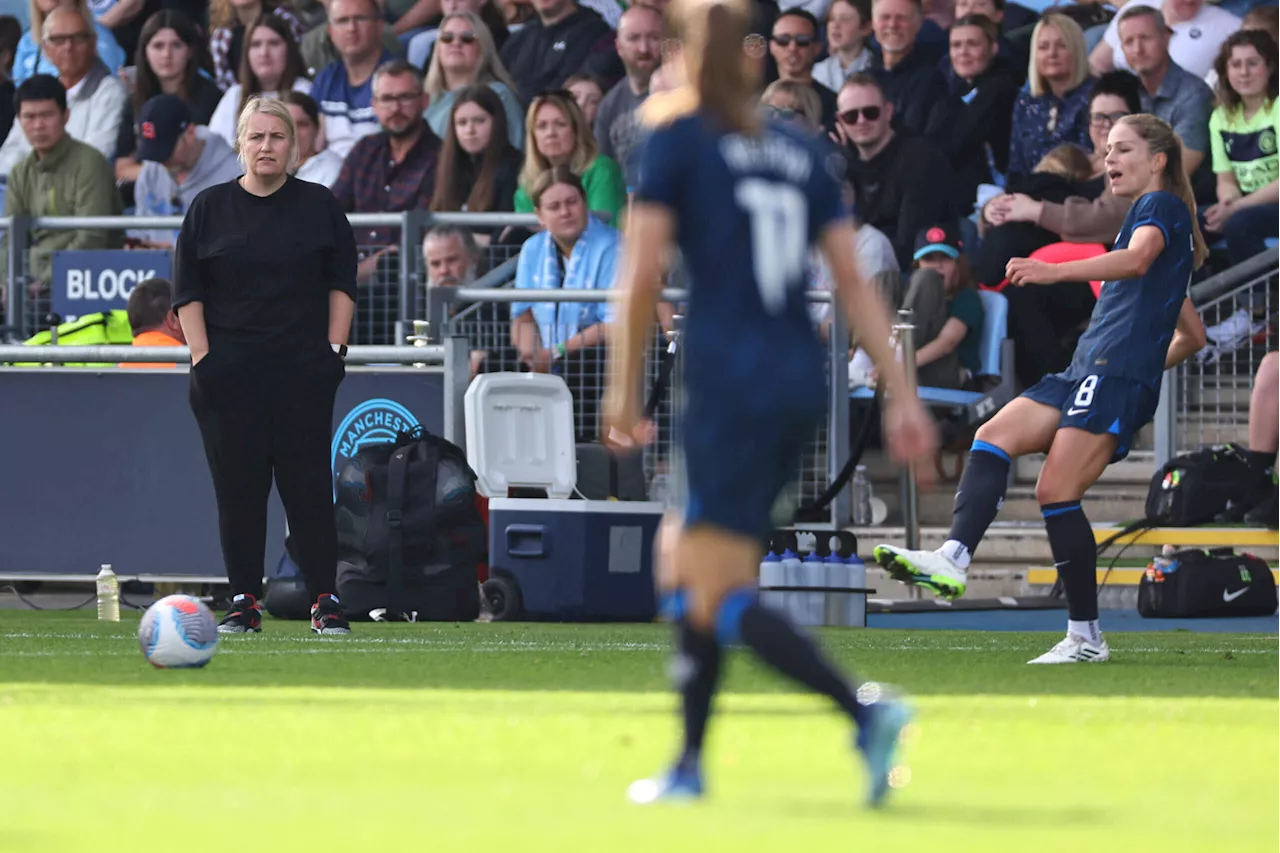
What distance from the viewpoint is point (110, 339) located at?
571 inches

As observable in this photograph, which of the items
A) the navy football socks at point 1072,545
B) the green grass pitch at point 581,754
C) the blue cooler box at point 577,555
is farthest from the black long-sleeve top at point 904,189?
the navy football socks at point 1072,545

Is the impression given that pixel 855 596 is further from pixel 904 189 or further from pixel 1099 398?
pixel 904 189

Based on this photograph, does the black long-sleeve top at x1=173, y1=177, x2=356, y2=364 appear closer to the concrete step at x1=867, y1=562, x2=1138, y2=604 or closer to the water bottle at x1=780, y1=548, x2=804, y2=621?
the water bottle at x1=780, y1=548, x2=804, y2=621

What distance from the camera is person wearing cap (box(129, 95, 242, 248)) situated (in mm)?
16047

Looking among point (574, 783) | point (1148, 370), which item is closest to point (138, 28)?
point (1148, 370)

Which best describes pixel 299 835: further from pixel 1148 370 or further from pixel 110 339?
pixel 110 339

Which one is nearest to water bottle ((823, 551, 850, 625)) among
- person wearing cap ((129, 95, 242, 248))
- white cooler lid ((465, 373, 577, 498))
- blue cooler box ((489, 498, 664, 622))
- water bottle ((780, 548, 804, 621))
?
water bottle ((780, 548, 804, 621))

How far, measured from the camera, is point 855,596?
12.3m

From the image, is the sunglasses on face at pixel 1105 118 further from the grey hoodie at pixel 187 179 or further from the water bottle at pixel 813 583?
the grey hoodie at pixel 187 179

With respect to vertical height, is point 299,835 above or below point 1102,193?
below

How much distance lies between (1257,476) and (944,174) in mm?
2868

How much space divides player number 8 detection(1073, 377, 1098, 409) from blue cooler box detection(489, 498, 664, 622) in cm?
397

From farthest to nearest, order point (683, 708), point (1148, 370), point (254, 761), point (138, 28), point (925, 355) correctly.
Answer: point (138, 28), point (925, 355), point (1148, 370), point (254, 761), point (683, 708)

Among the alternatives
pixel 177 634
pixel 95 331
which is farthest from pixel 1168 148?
pixel 95 331
